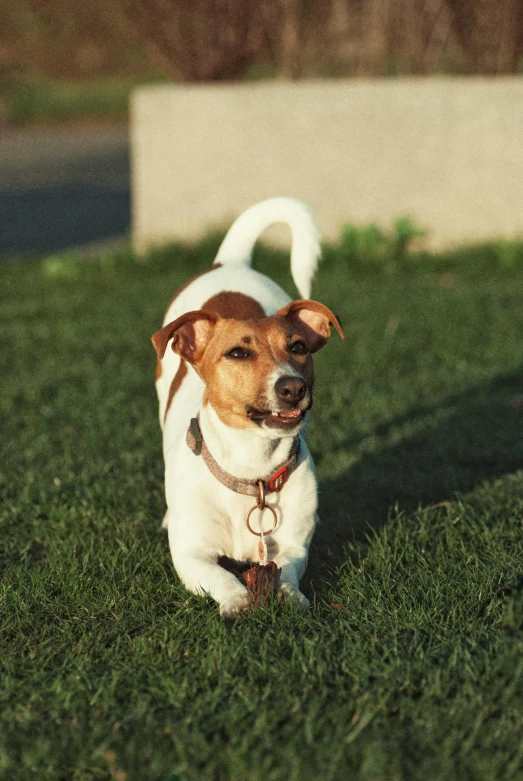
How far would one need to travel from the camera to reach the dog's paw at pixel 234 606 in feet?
12.1

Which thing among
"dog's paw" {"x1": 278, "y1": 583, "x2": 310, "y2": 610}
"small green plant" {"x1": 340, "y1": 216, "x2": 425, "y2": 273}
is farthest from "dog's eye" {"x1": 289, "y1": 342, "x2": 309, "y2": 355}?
"small green plant" {"x1": 340, "y1": 216, "x2": 425, "y2": 273}

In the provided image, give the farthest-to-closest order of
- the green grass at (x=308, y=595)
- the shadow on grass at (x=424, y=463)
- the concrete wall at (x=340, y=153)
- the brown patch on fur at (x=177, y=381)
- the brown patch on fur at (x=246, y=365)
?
the concrete wall at (x=340, y=153)
the brown patch on fur at (x=177, y=381)
the shadow on grass at (x=424, y=463)
the brown patch on fur at (x=246, y=365)
the green grass at (x=308, y=595)

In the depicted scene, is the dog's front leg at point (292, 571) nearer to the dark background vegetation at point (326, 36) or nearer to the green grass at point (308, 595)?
the green grass at point (308, 595)

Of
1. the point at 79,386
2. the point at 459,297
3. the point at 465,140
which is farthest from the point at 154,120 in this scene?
the point at 79,386

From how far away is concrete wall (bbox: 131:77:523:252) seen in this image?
34.7 ft

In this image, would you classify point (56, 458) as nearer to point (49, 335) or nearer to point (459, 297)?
point (49, 335)

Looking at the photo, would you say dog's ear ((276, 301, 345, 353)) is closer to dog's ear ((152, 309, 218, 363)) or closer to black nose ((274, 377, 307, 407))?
dog's ear ((152, 309, 218, 363))

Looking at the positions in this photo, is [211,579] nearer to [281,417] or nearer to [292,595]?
[292,595]

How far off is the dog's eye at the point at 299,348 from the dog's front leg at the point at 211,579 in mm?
827

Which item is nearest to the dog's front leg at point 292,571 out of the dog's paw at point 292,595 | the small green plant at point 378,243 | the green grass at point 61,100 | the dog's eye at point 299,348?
the dog's paw at point 292,595

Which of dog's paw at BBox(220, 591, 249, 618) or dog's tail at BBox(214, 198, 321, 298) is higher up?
dog's tail at BBox(214, 198, 321, 298)

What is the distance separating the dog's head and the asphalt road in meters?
8.87

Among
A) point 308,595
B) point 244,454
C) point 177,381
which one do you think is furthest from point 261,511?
point 177,381

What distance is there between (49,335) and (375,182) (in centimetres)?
407
